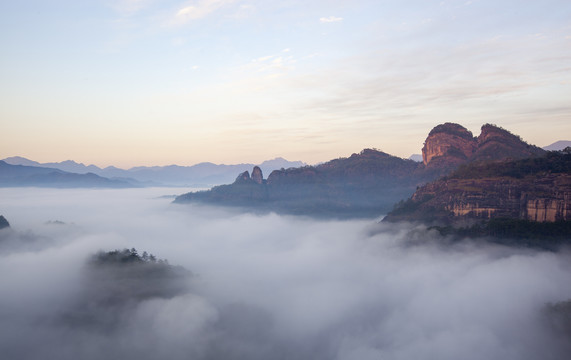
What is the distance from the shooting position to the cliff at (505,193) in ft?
286

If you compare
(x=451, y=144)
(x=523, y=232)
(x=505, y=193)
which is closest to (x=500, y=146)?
(x=451, y=144)

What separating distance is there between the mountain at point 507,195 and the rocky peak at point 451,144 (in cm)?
5927

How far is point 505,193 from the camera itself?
96.8m

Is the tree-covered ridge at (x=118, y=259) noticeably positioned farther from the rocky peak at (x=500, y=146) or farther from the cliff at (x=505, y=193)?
the rocky peak at (x=500, y=146)

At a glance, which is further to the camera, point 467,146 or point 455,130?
point 455,130

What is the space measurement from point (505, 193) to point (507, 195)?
30.6 inches

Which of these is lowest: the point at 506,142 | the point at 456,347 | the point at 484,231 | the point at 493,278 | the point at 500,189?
the point at 456,347

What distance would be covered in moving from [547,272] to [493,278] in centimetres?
1007

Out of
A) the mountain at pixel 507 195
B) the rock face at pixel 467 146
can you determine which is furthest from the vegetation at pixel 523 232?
the rock face at pixel 467 146

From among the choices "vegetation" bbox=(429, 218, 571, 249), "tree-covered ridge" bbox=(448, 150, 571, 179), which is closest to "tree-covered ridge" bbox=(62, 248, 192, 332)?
"vegetation" bbox=(429, 218, 571, 249)

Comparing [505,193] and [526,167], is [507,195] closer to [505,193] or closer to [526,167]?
[505,193]

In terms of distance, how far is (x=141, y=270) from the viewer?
97938 mm

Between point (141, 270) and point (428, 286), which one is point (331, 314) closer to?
point (428, 286)

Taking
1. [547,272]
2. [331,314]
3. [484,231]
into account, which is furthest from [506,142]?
[331,314]
